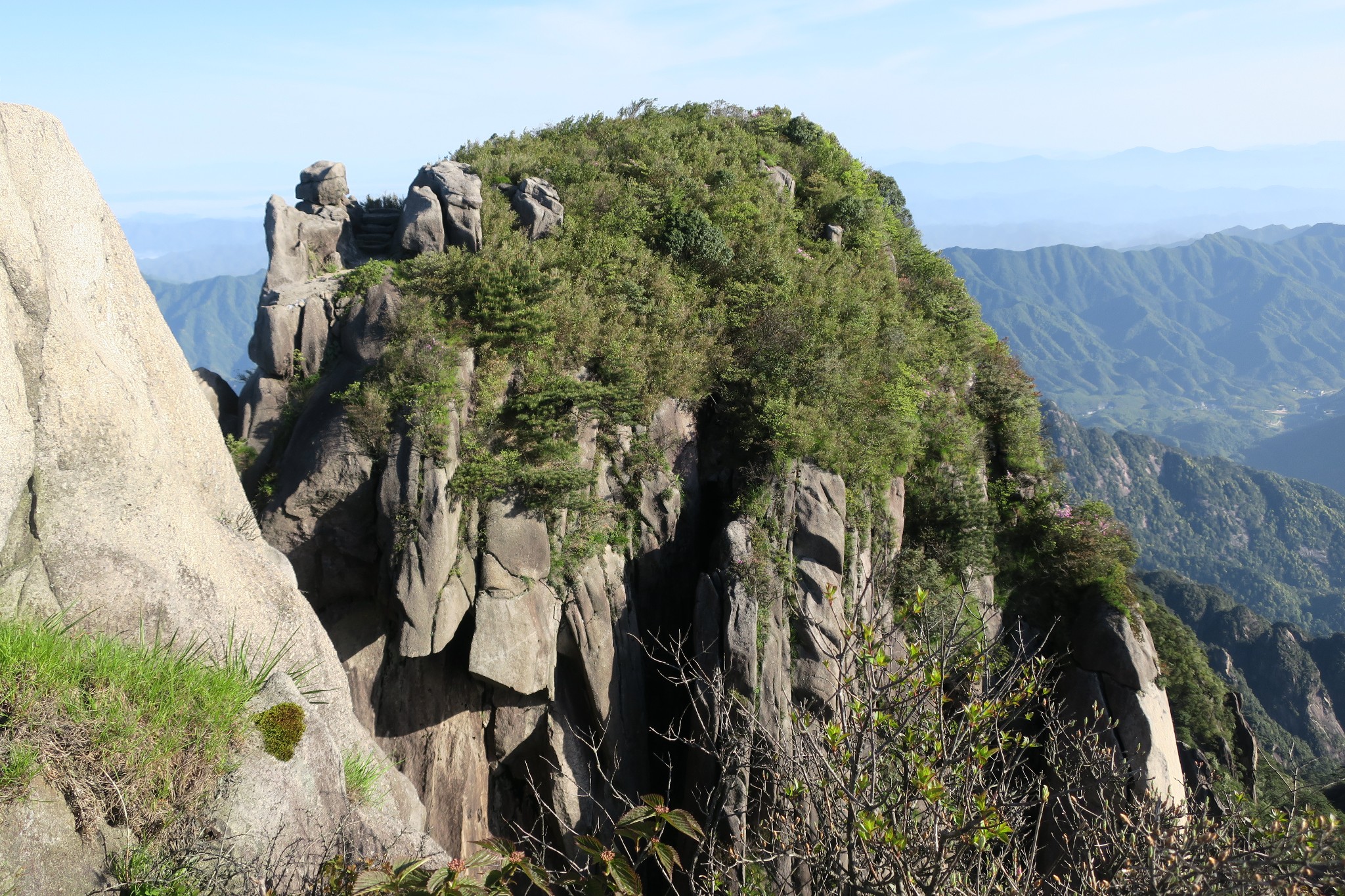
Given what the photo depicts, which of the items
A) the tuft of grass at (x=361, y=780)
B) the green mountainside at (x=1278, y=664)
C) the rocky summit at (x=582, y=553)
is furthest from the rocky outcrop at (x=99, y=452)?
the green mountainside at (x=1278, y=664)

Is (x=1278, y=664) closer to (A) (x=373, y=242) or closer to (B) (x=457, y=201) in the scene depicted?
(B) (x=457, y=201)

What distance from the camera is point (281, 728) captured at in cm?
640

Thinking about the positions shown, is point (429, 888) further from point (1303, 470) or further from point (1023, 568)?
point (1303, 470)

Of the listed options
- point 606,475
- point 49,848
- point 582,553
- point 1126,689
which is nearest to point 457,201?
point 606,475

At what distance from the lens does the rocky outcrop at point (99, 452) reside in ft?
19.9

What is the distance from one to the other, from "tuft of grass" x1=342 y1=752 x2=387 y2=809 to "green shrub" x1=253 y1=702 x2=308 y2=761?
90 centimetres

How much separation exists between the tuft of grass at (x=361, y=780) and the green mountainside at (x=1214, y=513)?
127371 millimetres

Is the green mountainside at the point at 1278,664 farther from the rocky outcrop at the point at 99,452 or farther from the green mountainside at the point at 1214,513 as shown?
the rocky outcrop at the point at 99,452

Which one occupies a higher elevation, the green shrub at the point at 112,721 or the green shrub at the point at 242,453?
the green shrub at the point at 112,721

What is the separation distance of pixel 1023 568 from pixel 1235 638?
67981 mm

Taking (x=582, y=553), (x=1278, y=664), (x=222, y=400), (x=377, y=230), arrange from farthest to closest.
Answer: (x=1278, y=664)
(x=377, y=230)
(x=222, y=400)
(x=582, y=553)

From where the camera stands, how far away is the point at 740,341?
18172mm

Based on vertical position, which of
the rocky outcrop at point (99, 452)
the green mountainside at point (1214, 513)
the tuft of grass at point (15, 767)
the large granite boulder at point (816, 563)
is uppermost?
the rocky outcrop at point (99, 452)

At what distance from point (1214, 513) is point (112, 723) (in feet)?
516
